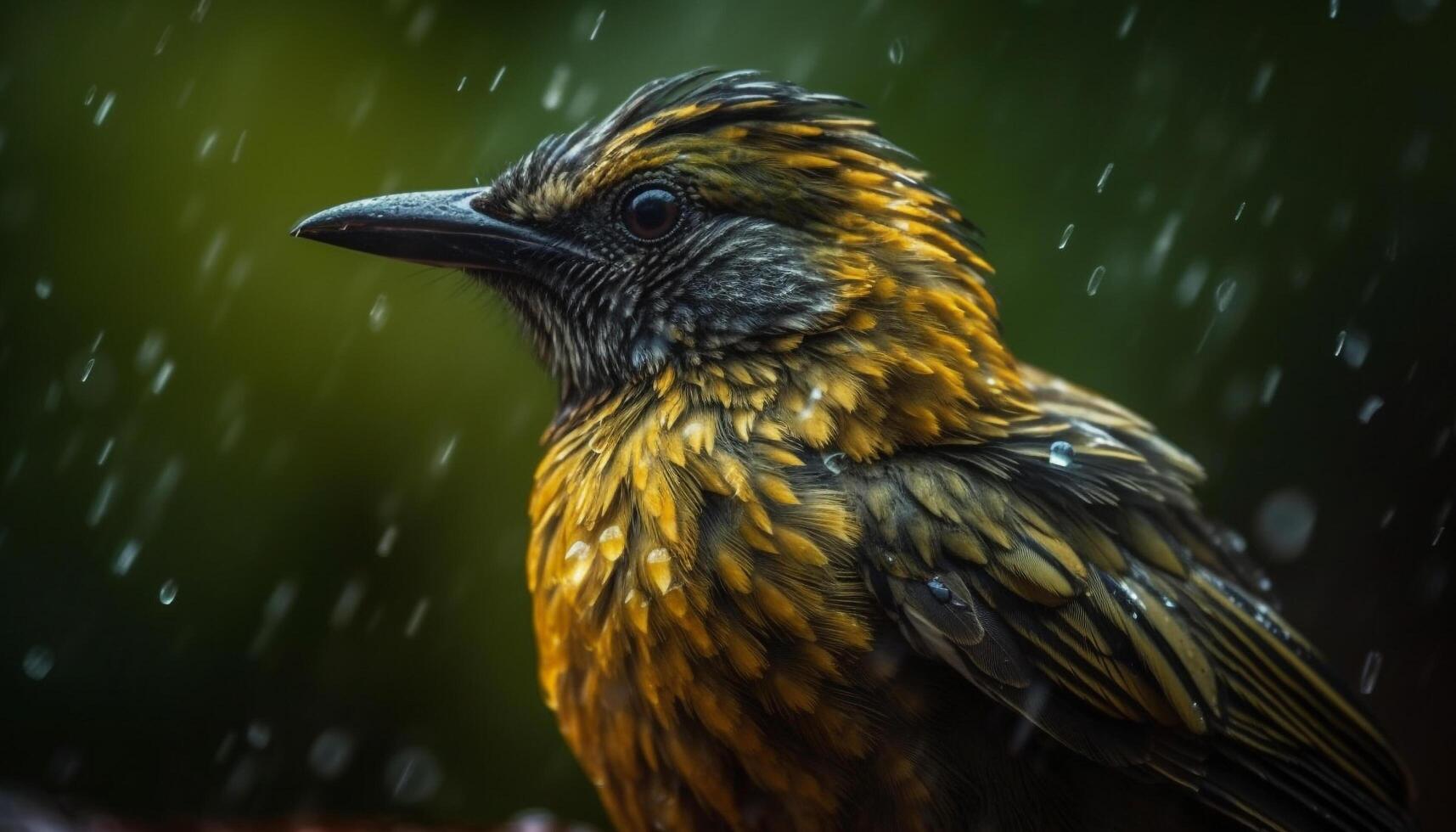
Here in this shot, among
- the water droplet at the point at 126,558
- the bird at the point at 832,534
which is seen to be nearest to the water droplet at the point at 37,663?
the water droplet at the point at 126,558

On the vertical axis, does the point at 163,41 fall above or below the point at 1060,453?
below

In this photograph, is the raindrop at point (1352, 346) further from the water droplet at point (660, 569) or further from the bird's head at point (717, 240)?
the water droplet at point (660, 569)

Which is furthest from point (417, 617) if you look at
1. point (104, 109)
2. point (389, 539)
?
point (104, 109)

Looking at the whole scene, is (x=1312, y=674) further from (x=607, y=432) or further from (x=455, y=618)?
(x=455, y=618)

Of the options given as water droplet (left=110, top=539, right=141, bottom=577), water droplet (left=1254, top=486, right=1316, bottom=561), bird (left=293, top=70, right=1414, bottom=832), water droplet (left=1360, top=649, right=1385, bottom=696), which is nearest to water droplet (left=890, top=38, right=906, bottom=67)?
bird (left=293, top=70, right=1414, bottom=832)

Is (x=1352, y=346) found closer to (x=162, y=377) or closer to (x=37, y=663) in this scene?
Result: (x=162, y=377)

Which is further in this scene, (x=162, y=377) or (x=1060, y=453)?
(x=162, y=377)
